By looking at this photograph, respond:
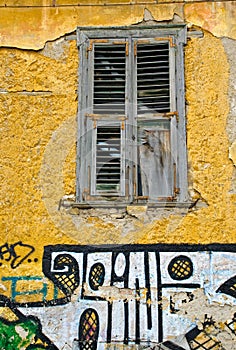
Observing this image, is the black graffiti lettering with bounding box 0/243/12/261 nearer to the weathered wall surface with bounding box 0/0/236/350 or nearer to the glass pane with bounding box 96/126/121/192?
the weathered wall surface with bounding box 0/0/236/350

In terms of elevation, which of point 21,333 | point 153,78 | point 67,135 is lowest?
point 21,333

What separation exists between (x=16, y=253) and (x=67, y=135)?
1146 millimetres

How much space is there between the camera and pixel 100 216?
4.59 m

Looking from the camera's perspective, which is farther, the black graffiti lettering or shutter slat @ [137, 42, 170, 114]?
shutter slat @ [137, 42, 170, 114]

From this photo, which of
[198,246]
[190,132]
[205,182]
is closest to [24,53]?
[190,132]

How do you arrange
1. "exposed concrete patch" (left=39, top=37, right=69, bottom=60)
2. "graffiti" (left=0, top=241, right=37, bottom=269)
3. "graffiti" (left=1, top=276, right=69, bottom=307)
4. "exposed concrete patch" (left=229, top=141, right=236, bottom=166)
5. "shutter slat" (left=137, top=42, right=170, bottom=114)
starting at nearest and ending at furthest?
"graffiti" (left=1, top=276, right=69, bottom=307), "graffiti" (left=0, top=241, right=37, bottom=269), "exposed concrete patch" (left=229, top=141, right=236, bottom=166), "shutter slat" (left=137, top=42, right=170, bottom=114), "exposed concrete patch" (left=39, top=37, right=69, bottom=60)

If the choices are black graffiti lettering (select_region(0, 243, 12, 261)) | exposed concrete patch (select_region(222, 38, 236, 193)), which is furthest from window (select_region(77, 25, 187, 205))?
black graffiti lettering (select_region(0, 243, 12, 261))

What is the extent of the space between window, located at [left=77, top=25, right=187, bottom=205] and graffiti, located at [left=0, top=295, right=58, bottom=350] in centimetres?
111

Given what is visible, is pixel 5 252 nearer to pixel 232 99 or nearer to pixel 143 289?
pixel 143 289

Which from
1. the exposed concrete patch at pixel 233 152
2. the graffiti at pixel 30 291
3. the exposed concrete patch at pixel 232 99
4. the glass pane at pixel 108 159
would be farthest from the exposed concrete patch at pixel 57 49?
the graffiti at pixel 30 291

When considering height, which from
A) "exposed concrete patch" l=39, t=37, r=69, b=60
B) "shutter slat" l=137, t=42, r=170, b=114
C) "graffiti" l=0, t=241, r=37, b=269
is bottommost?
"graffiti" l=0, t=241, r=37, b=269

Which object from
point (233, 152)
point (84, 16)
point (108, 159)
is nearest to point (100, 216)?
point (108, 159)

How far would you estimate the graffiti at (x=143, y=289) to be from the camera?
4.29 meters

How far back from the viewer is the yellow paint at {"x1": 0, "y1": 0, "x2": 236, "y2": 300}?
4527mm
